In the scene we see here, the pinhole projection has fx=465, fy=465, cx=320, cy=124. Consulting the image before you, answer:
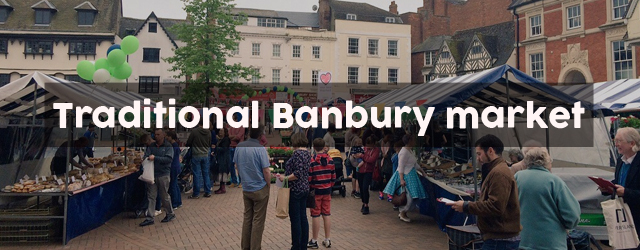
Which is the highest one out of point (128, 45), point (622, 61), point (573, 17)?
point (573, 17)

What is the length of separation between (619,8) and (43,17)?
3926 cm

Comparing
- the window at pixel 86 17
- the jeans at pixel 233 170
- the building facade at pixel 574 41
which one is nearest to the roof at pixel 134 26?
the window at pixel 86 17

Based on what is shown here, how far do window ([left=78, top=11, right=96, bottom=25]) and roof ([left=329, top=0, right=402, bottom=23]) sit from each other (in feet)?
66.0

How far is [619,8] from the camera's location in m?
24.7

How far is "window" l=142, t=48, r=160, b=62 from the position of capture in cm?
3684

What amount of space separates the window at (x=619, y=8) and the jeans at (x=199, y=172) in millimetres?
23635

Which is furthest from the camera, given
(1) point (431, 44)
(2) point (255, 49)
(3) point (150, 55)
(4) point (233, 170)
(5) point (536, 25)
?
(1) point (431, 44)

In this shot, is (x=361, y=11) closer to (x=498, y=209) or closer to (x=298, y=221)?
(x=298, y=221)

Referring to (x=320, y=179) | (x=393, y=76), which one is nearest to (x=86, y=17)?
(x=393, y=76)

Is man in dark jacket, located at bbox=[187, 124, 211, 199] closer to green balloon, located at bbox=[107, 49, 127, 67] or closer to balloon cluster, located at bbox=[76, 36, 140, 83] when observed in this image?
balloon cluster, located at bbox=[76, 36, 140, 83]

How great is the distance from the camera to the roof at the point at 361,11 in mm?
42688

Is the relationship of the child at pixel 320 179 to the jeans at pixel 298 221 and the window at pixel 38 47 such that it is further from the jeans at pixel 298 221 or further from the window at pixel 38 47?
the window at pixel 38 47

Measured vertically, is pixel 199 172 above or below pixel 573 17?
below

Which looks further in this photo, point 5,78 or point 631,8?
point 5,78
